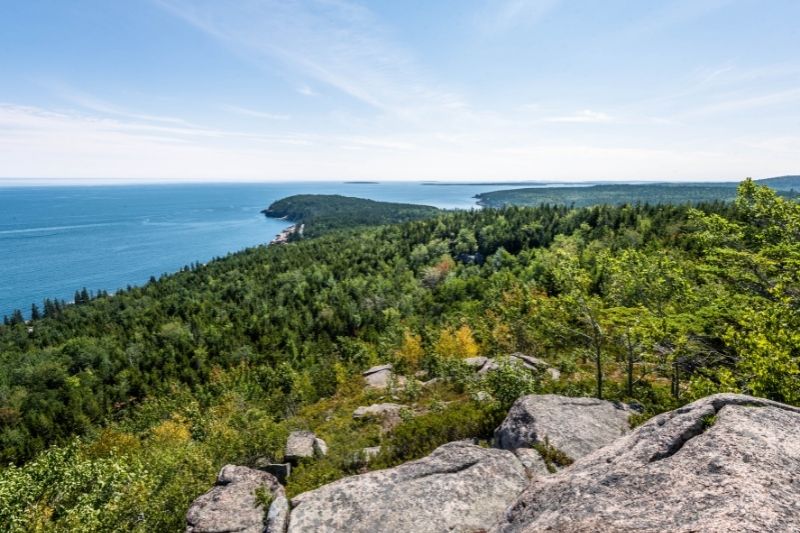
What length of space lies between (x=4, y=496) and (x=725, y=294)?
3643cm

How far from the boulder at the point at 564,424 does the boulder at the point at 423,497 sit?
7.07 ft

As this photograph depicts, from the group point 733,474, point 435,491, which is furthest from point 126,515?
point 733,474

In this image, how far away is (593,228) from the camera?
159 m

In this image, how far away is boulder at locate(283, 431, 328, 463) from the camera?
75.5ft

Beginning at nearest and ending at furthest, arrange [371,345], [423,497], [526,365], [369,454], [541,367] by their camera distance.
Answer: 1. [423,497]
2. [369,454]
3. [541,367]
4. [526,365]
5. [371,345]

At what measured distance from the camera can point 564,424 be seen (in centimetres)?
1672

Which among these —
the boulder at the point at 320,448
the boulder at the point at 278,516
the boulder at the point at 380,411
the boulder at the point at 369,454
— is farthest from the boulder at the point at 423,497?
the boulder at the point at 380,411

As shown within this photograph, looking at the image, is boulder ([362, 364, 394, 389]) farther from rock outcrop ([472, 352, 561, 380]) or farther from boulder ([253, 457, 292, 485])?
boulder ([253, 457, 292, 485])

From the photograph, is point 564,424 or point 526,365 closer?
point 564,424

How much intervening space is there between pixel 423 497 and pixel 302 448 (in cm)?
1299

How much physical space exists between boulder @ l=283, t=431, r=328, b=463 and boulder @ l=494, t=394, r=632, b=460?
36.3 feet

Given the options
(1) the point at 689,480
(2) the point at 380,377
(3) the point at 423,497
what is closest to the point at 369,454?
(3) the point at 423,497

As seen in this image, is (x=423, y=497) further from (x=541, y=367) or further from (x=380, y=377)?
(x=380, y=377)

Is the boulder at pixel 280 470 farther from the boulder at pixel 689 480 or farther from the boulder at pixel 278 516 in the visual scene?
the boulder at pixel 689 480
